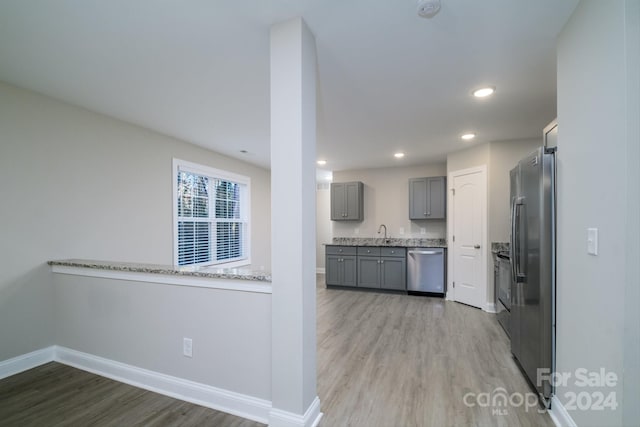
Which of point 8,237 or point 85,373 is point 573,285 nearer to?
point 85,373

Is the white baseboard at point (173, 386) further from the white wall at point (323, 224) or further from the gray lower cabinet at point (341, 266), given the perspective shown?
the white wall at point (323, 224)

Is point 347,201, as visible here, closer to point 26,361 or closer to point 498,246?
point 498,246

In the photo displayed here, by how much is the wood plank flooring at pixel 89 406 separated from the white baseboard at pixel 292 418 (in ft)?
0.69

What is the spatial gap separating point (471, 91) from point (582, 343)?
2072 millimetres

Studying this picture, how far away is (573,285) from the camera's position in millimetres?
1571

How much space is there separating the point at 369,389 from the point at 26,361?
303 centimetres

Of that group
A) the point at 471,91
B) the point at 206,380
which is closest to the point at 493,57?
the point at 471,91

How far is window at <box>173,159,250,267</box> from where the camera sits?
4055 millimetres

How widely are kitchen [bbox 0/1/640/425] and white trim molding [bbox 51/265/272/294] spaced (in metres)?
0.10

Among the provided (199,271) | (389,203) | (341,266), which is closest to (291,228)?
(199,271)

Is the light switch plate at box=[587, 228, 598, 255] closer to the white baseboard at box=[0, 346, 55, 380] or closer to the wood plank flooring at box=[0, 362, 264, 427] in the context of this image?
the wood plank flooring at box=[0, 362, 264, 427]

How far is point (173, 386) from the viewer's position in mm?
2039

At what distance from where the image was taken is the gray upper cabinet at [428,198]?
197 inches

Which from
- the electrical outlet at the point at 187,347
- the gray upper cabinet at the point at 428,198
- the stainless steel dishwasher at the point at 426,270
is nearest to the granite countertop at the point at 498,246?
the stainless steel dishwasher at the point at 426,270
